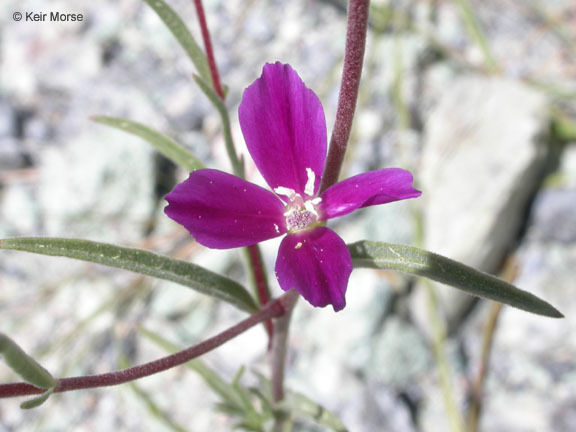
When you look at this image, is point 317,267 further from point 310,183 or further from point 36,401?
point 36,401

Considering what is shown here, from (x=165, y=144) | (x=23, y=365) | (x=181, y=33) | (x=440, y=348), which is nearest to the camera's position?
(x=23, y=365)

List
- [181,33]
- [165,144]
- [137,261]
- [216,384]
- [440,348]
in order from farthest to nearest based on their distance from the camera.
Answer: [440,348] < [216,384] < [165,144] < [181,33] < [137,261]

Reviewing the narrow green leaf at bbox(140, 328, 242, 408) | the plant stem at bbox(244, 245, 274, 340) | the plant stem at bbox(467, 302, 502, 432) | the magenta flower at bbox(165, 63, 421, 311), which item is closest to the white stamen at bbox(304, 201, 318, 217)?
the magenta flower at bbox(165, 63, 421, 311)

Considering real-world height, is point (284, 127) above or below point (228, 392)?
above

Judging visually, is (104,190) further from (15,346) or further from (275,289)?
(15,346)

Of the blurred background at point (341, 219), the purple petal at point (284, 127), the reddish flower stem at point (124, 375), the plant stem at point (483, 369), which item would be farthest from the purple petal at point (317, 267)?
the plant stem at point (483, 369)

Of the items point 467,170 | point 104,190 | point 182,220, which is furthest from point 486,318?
point 182,220
